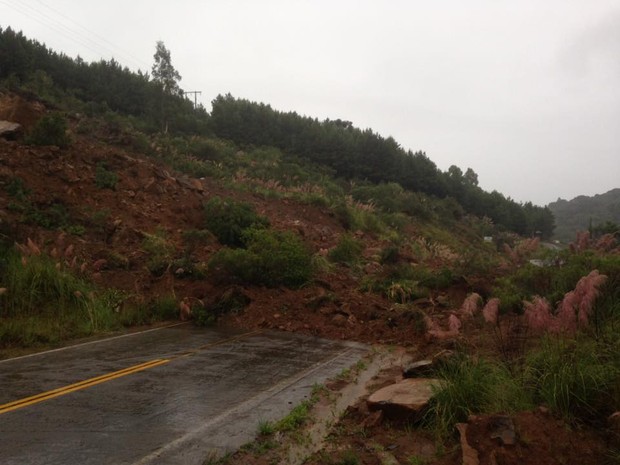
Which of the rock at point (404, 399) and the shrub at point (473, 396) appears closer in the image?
the shrub at point (473, 396)

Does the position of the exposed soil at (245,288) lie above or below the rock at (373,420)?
above

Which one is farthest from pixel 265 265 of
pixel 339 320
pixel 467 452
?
pixel 467 452

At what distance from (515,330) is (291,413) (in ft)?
10.5

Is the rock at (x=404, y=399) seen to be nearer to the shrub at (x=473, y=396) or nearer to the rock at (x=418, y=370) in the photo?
the shrub at (x=473, y=396)

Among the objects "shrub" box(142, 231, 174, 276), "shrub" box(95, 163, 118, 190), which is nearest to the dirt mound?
"shrub" box(95, 163, 118, 190)

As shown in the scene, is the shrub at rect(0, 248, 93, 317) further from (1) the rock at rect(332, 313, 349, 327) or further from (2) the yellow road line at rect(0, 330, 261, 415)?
(1) the rock at rect(332, 313, 349, 327)

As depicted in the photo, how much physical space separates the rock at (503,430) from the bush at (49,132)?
21.8 metres

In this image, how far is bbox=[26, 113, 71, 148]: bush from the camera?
22.6 meters

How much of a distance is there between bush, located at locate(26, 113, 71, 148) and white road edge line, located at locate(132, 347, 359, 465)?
16.8m

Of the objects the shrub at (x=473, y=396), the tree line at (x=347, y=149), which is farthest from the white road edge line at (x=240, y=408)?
the tree line at (x=347, y=149)

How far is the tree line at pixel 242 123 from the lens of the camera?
137ft

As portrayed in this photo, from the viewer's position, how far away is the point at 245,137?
172 feet

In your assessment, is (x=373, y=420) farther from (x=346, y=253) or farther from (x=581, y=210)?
(x=581, y=210)

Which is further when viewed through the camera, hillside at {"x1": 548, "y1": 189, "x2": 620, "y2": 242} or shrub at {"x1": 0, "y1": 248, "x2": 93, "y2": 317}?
hillside at {"x1": 548, "y1": 189, "x2": 620, "y2": 242}
